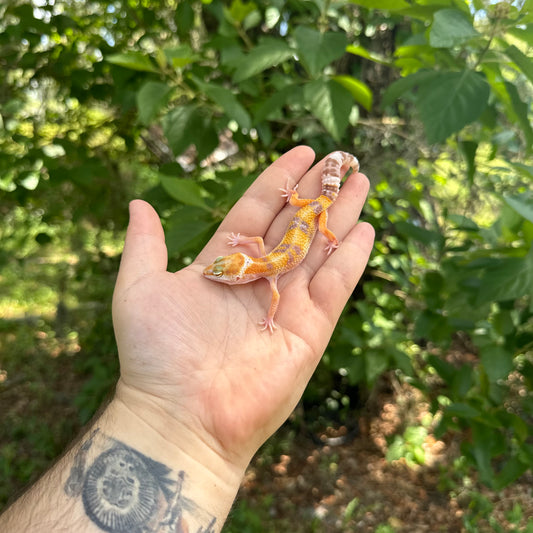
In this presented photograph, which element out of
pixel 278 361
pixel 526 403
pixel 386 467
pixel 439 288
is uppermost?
pixel 278 361

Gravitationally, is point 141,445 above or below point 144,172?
above

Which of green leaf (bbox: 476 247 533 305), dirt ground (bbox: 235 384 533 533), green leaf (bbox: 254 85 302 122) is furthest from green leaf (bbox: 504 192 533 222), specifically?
dirt ground (bbox: 235 384 533 533)

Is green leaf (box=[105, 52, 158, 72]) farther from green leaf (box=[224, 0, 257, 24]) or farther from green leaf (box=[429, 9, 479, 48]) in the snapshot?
green leaf (box=[429, 9, 479, 48])

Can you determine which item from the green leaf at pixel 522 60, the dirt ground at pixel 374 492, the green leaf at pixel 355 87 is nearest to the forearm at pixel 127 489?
the green leaf at pixel 355 87

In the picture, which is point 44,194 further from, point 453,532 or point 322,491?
point 453,532

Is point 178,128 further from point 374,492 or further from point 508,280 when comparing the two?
point 374,492

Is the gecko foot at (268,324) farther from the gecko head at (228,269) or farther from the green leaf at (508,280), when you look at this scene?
the green leaf at (508,280)

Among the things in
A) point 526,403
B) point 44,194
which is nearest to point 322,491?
point 526,403
